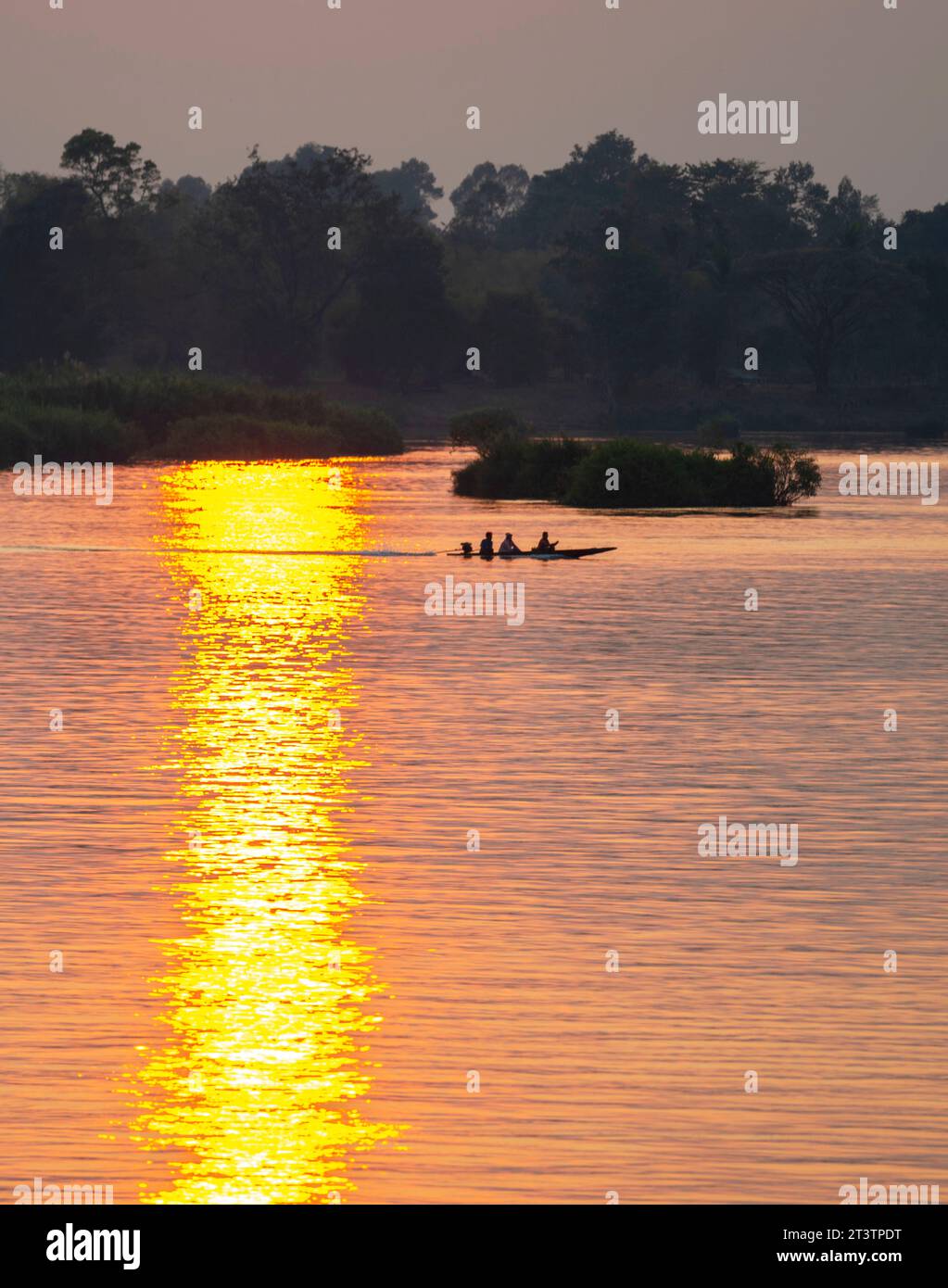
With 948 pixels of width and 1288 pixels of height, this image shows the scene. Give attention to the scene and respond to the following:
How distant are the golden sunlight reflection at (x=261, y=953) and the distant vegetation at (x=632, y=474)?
51160 mm

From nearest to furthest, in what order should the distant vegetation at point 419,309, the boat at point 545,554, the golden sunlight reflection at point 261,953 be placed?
the golden sunlight reflection at point 261,953 → the boat at point 545,554 → the distant vegetation at point 419,309

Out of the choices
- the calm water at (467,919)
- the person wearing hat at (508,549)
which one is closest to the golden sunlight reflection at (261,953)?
the calm water at (467,919)

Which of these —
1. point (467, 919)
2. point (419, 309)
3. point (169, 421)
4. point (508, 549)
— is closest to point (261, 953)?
point (467, 919)

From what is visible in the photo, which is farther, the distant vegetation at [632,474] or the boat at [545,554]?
the distant vegetation at [632,474]

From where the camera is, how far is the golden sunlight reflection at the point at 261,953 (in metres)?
12.9

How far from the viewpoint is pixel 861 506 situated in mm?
97625

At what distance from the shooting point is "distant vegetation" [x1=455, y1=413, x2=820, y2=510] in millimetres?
93688

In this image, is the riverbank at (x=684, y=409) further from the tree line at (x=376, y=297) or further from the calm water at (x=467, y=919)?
the calm water at (x=467, y=919)

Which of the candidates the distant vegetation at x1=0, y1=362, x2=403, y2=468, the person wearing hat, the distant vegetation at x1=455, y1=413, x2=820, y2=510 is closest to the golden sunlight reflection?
the person wearing hat

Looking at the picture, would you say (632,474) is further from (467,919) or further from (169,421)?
(467,919)

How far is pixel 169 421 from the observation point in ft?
437

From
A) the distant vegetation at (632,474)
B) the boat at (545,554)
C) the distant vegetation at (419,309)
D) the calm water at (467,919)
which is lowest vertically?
the calm water at (467,919)
